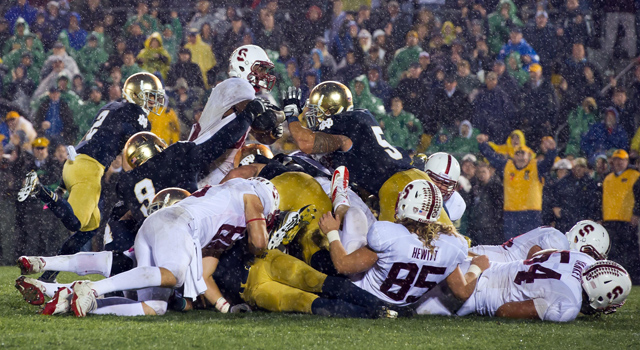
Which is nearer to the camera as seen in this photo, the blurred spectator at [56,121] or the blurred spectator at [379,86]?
the blurred spectator at [56,121]

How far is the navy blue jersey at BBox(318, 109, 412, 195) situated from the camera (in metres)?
6.25

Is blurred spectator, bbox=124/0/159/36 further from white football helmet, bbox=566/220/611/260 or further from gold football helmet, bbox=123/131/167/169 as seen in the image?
white football helmet, bbox=566/220/611/260

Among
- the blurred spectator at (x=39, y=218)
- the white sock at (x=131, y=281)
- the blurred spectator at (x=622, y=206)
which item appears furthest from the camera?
the blurred spectator at (x=39, y=218)

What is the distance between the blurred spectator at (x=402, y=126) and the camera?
10.5 meters

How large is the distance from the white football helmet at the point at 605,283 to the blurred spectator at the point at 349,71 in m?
6.33

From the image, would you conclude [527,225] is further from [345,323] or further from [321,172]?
[345,323]

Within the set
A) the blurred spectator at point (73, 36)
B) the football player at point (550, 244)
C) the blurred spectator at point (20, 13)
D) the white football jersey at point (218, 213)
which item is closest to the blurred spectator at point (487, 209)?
the football player at point (550, 244)

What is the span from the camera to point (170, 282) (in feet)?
15.5

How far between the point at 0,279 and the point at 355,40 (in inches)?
252

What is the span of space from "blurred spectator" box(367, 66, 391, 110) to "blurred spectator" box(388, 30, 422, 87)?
0.99 ft

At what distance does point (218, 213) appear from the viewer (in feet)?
16.9

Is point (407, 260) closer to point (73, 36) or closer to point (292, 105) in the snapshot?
point (292, 105)

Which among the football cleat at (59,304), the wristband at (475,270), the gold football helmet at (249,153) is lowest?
the football cleat at (59,304)

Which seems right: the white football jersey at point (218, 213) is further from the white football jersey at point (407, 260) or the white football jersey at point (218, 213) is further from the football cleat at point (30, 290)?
the football cleat at point (30, 290)
